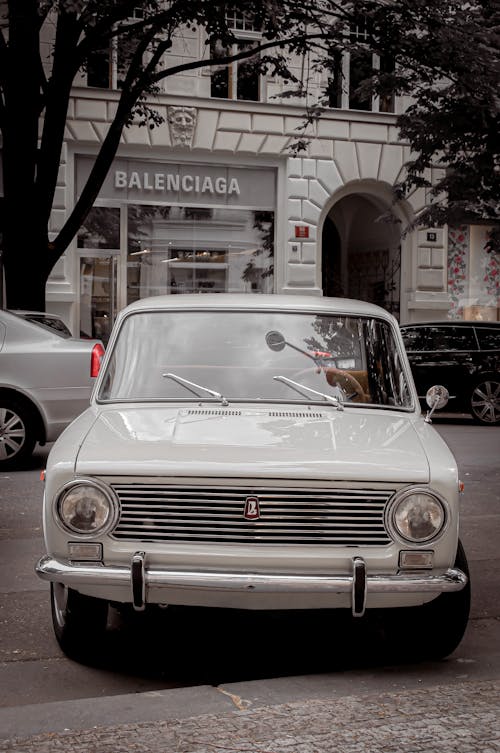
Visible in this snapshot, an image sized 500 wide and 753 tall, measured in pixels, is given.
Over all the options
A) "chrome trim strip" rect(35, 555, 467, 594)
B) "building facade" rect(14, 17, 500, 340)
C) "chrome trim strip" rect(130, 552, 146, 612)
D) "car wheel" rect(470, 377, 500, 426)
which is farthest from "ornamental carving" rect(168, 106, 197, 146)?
"chrome trim strip" rect(130, 552, 146, 612)

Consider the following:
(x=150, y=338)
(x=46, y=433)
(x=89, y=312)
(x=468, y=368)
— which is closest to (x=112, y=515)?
(x=150, y=338)

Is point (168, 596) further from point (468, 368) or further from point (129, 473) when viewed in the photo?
point (468, 368)

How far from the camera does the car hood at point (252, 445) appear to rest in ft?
14.3

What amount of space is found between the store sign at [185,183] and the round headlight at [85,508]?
1895 centimetres

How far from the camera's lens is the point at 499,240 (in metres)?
18.5

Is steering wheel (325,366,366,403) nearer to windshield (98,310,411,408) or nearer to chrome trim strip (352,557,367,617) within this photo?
windshield (98,310,411,408)

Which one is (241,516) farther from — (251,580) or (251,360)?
(251,360)

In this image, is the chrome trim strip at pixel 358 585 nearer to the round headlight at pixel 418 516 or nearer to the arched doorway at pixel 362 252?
the round headlight at pixel 418 516

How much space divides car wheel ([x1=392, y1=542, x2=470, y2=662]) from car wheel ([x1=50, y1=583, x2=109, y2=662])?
1.38 m

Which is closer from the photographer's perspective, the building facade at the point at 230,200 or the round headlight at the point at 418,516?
the round headlight at the point at 418,516

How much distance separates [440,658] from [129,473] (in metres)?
1.71

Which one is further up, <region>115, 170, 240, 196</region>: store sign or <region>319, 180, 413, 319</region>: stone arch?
<region>115, 170, 240, 196</region>: store sign

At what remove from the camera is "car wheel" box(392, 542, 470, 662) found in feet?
15.5

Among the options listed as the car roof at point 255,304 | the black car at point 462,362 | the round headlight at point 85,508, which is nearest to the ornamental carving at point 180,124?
the black car at point 462,362
